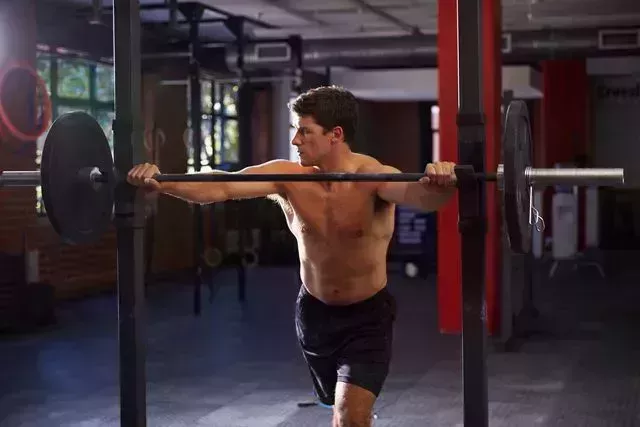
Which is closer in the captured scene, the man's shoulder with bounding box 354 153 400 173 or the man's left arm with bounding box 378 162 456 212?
the man's left arm with bounding box 378 162 456 212

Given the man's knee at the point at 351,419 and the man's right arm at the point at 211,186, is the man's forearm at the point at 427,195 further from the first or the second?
the man's knee at the point at 351,419

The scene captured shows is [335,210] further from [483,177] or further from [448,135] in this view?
[448,135]

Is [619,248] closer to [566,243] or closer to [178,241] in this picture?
[566,243]

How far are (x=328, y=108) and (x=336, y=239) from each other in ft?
1.19

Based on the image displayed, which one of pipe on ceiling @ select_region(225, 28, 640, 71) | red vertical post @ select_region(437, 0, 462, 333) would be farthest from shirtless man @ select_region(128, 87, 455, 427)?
pipe on ceiling @ select_region(225, 28, 640, 71)

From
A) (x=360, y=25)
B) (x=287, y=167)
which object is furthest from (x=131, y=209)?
(x=360, y=25)

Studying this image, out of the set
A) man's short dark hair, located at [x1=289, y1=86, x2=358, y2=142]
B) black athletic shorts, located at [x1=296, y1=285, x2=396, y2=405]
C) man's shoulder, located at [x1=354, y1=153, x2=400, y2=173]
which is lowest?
black athletic shorts, located at [x1=296, y1=285, x2=396, y2=405]

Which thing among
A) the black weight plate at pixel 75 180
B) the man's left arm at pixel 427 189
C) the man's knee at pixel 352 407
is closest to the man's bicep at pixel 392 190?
the man's left arm at pixel 427 189

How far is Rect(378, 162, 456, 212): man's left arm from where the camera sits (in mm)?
2203

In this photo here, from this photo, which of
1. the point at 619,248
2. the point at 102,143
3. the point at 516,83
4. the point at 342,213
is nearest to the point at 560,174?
the point at 342,213

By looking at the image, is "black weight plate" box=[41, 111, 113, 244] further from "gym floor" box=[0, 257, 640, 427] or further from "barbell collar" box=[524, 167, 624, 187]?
"gym floor" box=[0, 257, 640, 427]

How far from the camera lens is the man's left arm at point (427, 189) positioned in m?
2.20

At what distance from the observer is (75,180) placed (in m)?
2.47

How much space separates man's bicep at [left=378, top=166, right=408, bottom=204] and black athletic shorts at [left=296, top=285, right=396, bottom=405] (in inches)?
11.5
